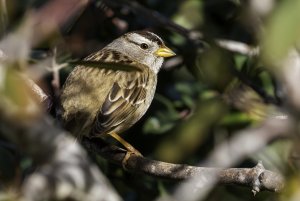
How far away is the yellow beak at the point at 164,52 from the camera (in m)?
4.31

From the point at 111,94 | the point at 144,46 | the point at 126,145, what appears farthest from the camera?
the point at 144,46

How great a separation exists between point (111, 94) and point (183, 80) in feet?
1.72

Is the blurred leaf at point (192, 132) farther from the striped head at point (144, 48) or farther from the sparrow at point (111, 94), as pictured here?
the striped head at point (144, 48)

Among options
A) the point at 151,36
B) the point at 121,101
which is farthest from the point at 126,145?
the point at 151,36

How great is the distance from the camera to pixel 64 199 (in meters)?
1.43

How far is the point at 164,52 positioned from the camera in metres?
4.39

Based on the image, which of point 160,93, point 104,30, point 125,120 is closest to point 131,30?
point 104,30

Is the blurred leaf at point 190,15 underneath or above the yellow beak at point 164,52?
above

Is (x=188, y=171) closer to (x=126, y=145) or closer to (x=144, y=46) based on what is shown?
(x=126, y=145)

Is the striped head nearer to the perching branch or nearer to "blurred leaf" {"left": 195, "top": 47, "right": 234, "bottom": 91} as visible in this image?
"blurred leaf" {"left": 195, "top": 47, "right": 234, "bottom": 91}

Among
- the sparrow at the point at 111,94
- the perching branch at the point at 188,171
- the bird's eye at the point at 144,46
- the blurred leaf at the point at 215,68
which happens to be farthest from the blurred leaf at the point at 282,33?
the bird's eye at the point at 144,46

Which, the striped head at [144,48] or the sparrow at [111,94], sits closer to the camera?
the sparrow at [111,94]

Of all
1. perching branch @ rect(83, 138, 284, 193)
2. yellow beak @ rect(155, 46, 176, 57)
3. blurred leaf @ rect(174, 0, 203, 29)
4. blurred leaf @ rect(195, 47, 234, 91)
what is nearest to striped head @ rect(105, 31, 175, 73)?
yellow beak @ rect(155, 46, 176, 57)

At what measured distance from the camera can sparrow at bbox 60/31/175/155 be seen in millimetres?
3879
